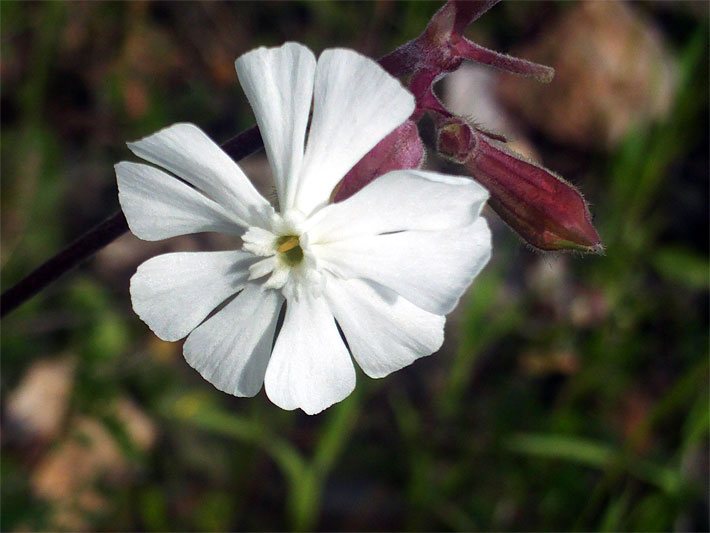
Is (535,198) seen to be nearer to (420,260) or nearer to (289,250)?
(420,260)

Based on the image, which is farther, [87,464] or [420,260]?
[87,464]

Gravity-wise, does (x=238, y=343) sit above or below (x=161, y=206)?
below

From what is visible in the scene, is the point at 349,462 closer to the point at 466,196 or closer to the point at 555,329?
the point at 555,329

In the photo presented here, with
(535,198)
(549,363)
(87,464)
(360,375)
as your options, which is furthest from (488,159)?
(87,464)

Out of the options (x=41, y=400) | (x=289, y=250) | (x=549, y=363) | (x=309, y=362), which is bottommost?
(x=549, y=363)

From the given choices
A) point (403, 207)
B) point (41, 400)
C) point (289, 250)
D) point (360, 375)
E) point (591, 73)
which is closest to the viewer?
point (403, 207)

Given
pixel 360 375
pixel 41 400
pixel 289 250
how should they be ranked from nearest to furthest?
pixel 289 250, pixel 360 375, pixel 41 400
